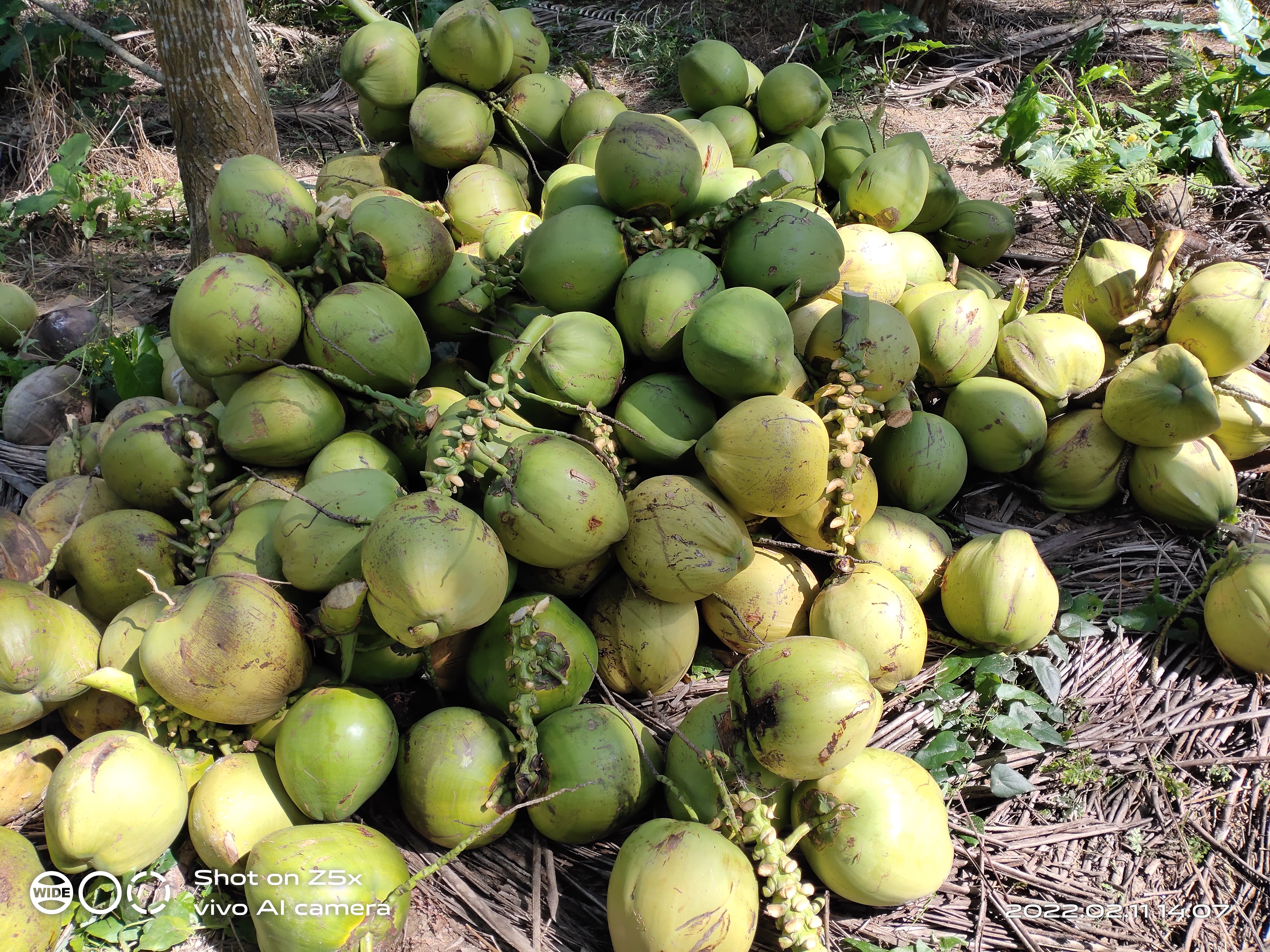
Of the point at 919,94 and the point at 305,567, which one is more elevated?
the point at 919,94

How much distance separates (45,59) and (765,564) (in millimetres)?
7104

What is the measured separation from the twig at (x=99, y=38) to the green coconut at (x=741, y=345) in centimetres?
539


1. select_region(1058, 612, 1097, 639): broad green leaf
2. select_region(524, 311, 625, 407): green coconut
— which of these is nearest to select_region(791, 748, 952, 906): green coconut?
select_region(1058, 612, 1097, 639): broad green leaf

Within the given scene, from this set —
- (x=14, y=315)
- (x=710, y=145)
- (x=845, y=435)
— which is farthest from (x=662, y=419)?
(x=14, y=315)

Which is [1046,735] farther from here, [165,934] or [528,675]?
[165,934]

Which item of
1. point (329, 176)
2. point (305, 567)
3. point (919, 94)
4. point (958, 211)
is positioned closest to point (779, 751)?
point (305, 567)

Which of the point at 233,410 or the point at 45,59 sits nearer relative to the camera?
the point at 233,410

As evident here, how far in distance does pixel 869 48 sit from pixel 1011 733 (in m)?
6.14

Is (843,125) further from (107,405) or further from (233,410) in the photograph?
(107,405)

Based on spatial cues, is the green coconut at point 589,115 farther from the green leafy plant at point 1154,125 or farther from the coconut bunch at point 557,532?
the green leafy plant at point 1154,125

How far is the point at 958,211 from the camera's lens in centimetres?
367

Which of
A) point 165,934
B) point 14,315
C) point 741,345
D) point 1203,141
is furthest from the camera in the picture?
point 1203,141

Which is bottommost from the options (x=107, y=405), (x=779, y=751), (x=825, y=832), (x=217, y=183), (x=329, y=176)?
(x=107, y=405)

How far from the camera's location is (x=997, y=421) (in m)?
2.84
